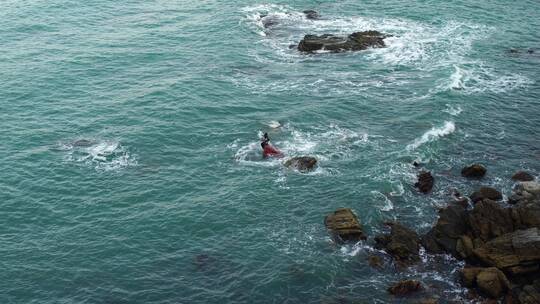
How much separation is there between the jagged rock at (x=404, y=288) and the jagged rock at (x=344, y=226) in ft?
25.1

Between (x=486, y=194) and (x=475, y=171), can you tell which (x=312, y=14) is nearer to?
(x=475, y=171)

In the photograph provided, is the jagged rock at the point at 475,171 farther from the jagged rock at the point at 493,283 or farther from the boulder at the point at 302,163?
the jagged rock at the point at 493,283

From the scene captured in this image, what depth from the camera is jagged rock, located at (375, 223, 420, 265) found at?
181 feet

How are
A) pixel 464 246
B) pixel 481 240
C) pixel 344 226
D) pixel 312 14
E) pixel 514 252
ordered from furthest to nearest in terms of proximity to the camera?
pixel 312 14 → pixel 344 226 → pixel 481 240 → pixel 464 246 → pixel 514 252

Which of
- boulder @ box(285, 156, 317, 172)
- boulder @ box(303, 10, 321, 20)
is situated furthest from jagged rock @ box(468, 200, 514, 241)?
boulder @ box(303, 10, 321, 20)

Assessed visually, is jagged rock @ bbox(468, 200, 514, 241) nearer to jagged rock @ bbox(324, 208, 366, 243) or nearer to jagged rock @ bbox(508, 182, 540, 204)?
jagged rock @ bbox(508, 182, 540, 204)

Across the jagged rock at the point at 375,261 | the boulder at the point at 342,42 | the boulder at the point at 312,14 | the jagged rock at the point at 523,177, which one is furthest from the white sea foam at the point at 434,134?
the boulder at the point at 312,14

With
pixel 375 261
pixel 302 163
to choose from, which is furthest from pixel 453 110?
pixel 375 261

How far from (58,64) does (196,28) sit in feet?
92.3

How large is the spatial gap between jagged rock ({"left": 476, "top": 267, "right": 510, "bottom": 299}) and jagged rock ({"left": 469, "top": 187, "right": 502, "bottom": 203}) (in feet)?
42.4

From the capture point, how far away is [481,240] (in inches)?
2175

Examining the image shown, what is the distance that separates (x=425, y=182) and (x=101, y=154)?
4030cm

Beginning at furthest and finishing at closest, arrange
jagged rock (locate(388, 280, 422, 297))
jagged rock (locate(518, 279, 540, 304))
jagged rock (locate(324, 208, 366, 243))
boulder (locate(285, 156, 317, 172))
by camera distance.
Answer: boulder (locate(285, 156, 317, 172))
jagged rock (locate(324, 208, 366, 243))
jagged rock (locate(388, 280, 422, 297))
jagged rock (locate(518, 279, 540, 304))

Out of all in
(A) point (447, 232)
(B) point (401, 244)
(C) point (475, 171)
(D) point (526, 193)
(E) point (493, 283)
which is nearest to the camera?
(E) point (493, 283)
